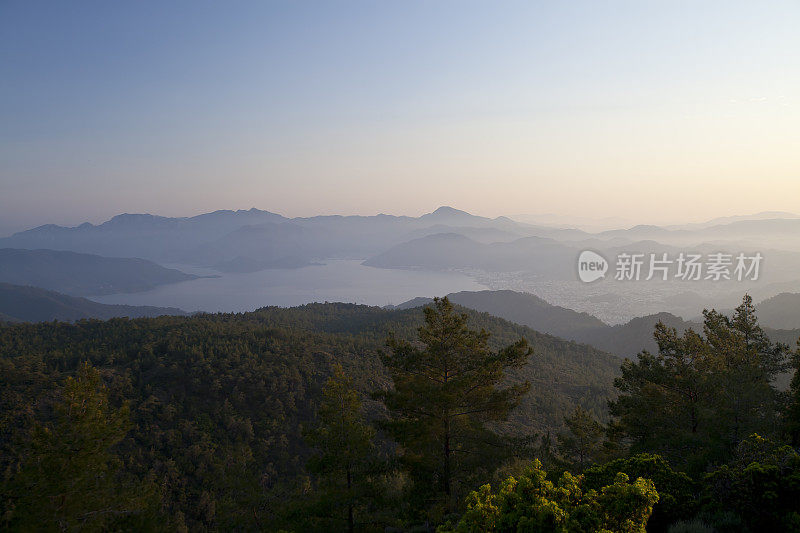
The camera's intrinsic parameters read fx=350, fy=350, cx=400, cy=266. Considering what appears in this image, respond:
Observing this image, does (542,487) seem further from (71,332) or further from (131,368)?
(71,332)

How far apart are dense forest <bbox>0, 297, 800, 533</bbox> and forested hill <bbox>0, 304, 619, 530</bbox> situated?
19cm

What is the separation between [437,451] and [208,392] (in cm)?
3264

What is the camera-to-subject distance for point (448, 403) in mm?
12336

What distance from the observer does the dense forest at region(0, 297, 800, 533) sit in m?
5.91

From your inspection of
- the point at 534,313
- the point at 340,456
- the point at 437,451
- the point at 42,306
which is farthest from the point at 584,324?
the point at 42,306

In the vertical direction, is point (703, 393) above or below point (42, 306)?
above

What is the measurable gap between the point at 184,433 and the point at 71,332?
37.2 m

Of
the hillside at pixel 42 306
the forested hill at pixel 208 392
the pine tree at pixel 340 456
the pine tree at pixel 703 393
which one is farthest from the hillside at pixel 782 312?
the hillside at pixel 42 306

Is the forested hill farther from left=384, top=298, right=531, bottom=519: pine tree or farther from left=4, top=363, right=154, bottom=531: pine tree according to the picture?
left=384, top=298, right=531, bottom=519: pine tree

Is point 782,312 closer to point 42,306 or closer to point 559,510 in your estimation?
point 559,510

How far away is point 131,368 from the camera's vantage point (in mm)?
37938

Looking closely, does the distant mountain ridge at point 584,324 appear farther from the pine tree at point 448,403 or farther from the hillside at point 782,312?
the pine tree at point 448,403

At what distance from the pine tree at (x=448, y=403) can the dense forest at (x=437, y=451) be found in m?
0.06

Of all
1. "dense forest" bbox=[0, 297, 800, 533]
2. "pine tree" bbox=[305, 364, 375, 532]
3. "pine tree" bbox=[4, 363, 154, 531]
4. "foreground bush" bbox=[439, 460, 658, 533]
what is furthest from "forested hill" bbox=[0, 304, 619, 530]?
"foreground bush" bbox=[439, 460, 658, 533]
